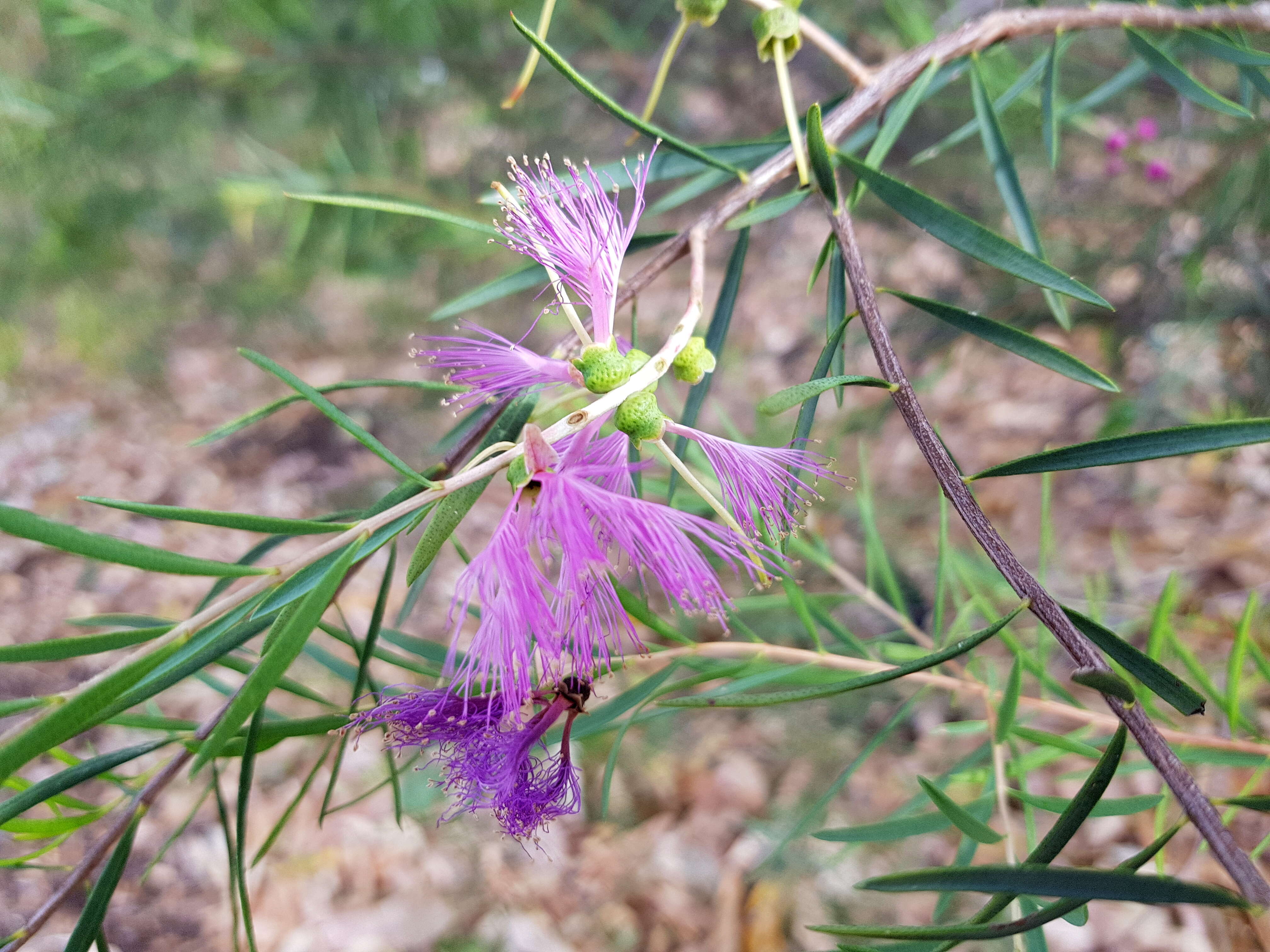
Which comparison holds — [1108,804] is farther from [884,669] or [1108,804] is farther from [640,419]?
[640,419]

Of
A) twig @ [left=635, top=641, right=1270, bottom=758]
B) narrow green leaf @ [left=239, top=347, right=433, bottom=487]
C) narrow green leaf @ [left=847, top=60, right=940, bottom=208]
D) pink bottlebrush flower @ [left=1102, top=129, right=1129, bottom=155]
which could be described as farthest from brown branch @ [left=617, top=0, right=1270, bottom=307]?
pink bottlebrush flower @ [left=1102, top=129, right=1129, bottom=155]

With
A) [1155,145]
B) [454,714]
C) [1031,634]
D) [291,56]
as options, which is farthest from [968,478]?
[291,56]

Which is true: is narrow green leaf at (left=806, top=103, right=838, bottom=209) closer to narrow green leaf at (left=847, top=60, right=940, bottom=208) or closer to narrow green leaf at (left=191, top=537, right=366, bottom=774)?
narrow green leaf at (left=847, top=60, right=940, bottom=208)

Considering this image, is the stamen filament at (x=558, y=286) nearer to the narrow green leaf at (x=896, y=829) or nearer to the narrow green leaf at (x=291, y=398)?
the narrow green leaf at (x=291, y=398)

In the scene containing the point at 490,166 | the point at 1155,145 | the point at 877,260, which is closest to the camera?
the point at 1155,145

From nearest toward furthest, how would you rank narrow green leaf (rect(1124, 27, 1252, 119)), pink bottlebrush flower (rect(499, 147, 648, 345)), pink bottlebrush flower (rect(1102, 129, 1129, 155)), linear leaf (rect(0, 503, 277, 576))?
linear leaf (rect(0, 503, 277, 576)) < pink bottlebrush flower (rect(499, 147, 648, 345)) < narrow green leaf (rect(1124, 27, 1252, 119)) < pink bottlebrush flower (rect(1102, 129, 1129, 155))

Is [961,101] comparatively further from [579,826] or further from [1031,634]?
[579,826]
